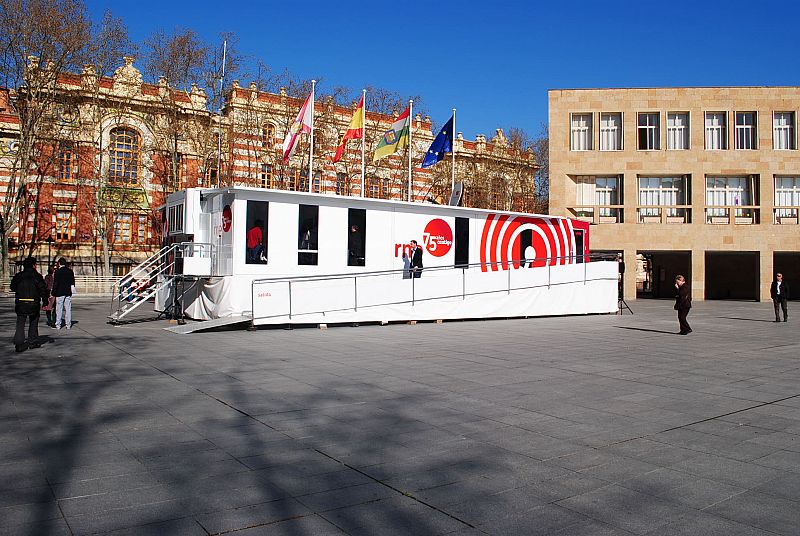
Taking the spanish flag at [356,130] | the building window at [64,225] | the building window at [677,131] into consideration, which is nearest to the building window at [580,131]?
the building window at [677,131]

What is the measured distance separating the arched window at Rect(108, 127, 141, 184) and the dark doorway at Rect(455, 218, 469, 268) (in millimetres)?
30001

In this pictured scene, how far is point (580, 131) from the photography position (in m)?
38.6

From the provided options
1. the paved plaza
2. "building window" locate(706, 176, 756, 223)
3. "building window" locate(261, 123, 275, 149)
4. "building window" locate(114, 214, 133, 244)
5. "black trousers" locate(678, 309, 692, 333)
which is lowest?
the paved plaza

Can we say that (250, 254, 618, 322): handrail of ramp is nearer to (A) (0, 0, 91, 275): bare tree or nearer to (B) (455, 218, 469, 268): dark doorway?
(B) (455, 218, 469, 268): dark doorway

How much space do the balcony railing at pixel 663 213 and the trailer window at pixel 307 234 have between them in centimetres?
2505

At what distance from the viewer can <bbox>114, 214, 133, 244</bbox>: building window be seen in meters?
44.5

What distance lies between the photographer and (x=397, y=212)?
1998 centimetres

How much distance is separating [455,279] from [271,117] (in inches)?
1096

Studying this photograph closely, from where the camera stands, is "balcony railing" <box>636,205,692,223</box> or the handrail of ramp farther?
"balcony railing" <box>636,205,692,223</box>

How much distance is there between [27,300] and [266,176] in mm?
34146

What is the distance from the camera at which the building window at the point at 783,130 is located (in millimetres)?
37188

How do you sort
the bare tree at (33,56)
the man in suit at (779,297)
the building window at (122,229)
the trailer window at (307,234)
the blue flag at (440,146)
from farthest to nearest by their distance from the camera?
the building window at (122,229) < the bare tree at (33,56) < the blue flag at (440,146) < the man in suit at (779,297) < the trailer window at (307,234)

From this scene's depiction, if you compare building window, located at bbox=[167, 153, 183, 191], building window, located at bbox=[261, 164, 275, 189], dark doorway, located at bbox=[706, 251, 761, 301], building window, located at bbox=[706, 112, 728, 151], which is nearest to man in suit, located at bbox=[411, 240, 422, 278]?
building window, located at bbox=[706, 112, 728, 151]

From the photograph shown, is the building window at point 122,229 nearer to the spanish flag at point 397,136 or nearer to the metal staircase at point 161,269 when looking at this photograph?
the spanish flag at point 397,136
